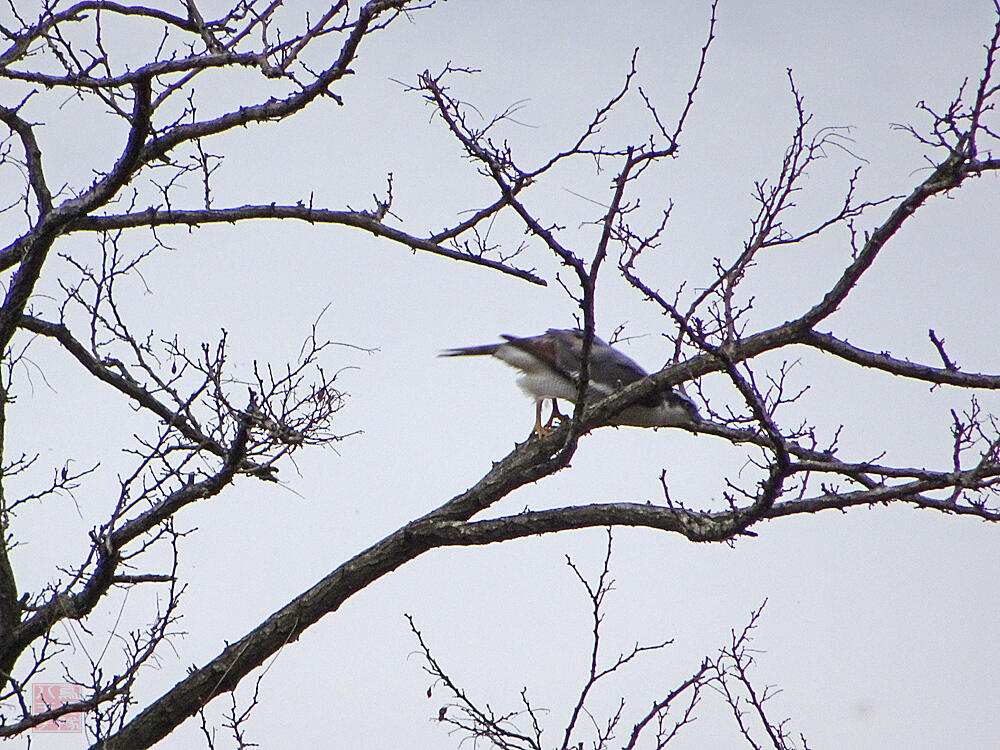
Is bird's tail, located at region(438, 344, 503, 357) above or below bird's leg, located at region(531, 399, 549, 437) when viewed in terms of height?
above

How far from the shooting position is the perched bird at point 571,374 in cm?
650

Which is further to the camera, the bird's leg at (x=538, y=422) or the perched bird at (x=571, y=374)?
the bird's leg at (x=538, y=422)

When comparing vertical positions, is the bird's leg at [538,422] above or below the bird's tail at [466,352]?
below

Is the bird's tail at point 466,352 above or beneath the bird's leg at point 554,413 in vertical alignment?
above

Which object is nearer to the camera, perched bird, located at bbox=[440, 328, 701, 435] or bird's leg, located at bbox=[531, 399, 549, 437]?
perched bird, located at bbox=[440, 328, 701, 435]

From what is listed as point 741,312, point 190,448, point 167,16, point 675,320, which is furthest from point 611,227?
point 167,16

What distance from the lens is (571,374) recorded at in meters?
6.53

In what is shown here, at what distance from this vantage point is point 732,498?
4695 mm

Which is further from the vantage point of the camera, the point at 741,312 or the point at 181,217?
the point at 181,217

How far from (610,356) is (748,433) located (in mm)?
2044

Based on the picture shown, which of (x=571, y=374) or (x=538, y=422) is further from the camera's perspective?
(x=538, y=422)

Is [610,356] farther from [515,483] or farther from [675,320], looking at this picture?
[675,320]

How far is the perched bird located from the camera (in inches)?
256

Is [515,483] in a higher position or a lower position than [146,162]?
lower
